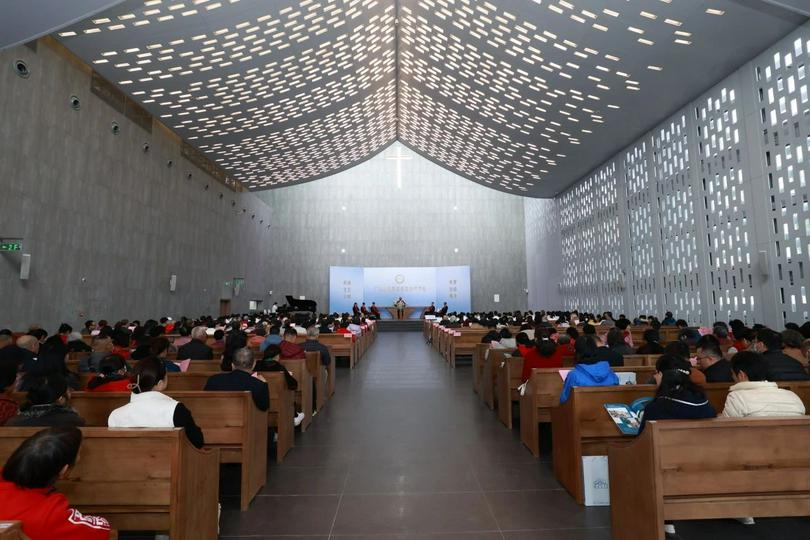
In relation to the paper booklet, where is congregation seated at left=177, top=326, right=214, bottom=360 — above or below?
above

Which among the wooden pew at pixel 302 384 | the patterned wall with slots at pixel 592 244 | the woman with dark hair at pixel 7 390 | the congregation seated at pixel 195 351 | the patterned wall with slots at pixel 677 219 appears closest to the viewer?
the woman with dark hair at pixel 7 390

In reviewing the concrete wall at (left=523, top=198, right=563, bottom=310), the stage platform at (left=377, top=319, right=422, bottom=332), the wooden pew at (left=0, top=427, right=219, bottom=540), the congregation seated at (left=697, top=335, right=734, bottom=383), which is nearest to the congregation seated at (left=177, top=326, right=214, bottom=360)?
the wooden pew at (left=0, top=427, right=219, bottom=540)

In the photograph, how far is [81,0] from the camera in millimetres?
6406

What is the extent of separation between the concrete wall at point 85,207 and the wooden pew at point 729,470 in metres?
10.6

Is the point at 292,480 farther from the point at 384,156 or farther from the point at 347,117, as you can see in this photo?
the point at 384,156

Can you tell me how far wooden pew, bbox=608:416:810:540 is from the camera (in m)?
2.30

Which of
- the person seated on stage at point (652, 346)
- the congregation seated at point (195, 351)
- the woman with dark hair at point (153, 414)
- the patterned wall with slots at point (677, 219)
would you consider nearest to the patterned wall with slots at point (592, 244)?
the patterned wall with slots at point (677, 219)

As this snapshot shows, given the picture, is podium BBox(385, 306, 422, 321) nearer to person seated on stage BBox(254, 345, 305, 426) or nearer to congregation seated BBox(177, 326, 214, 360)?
congregation seated BBox(177, 326, 214, 360)

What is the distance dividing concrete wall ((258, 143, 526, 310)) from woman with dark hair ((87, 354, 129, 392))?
84.9 feet

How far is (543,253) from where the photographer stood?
2622 cm

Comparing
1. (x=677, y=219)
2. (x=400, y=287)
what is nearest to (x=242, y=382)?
(x=677, y=219)

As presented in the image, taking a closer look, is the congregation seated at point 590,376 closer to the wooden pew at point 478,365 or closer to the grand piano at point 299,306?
the wooden pew at point 478,365

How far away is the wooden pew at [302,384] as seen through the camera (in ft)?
18.1

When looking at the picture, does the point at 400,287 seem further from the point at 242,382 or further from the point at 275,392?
the point at 242,382
